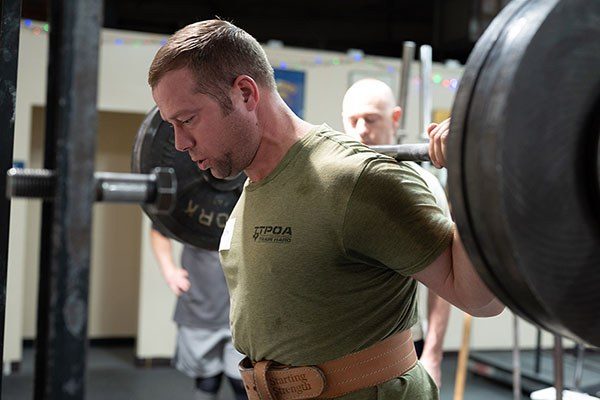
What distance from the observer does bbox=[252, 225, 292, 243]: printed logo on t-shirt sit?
1462mm

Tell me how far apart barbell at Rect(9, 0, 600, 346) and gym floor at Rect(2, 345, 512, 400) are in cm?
450

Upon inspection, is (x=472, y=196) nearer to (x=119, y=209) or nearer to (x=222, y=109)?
(x=222, y=109)

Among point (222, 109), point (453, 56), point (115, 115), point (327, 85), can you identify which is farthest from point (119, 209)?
point (222, 109)

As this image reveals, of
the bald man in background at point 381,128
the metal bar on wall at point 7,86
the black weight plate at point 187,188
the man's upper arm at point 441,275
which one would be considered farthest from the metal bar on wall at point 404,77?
the metal bar on wall at point 7,86

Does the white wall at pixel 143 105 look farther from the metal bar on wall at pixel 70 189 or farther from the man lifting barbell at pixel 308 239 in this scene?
the metal bar on wall at pixel 70 189

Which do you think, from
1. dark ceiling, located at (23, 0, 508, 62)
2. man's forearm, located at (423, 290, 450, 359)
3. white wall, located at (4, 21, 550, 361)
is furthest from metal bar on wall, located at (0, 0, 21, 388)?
dark ceiling, located at (23, 0, 508, 62)

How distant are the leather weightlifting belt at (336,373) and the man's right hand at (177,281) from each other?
7.84 feet

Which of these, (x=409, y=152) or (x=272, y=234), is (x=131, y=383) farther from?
(x=409, y=152)

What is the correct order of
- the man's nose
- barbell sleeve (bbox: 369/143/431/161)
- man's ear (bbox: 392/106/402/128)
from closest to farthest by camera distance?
barbell sleeve (bbox: 369/143/431/161) < the man's nose < man's ear (bbox: 392/106/402/128)

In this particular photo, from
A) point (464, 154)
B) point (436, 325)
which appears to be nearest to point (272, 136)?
point (464, 154)

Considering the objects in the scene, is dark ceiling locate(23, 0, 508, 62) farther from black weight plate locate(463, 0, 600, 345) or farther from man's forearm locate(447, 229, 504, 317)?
black weight plate locate(463, 0, 600, 345)

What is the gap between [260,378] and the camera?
4.99ft

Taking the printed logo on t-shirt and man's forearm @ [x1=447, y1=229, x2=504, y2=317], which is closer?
man's forearm @ [x1=447, y1=229, x2=504, y2=317]

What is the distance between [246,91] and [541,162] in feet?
2.33
